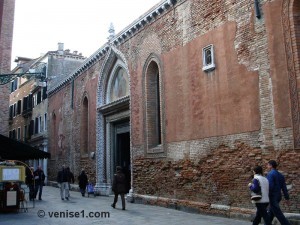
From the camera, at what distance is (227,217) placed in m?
9.44

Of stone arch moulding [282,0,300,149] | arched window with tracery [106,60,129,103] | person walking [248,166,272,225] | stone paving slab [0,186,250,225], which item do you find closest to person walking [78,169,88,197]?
arched window with tracery [106,60,129,103]

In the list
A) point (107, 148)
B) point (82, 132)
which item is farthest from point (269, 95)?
point (82, 132)

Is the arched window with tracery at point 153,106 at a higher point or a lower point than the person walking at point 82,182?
higher

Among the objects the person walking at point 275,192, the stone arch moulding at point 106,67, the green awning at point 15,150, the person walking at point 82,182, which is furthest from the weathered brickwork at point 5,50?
the person walking at point 275,192

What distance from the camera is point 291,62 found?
321 inches

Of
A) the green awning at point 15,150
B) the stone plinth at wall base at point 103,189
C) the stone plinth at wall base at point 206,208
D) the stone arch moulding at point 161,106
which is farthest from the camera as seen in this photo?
the stone plinth at wall base at point 103,189

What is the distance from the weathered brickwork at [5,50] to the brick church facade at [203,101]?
6.42 metres

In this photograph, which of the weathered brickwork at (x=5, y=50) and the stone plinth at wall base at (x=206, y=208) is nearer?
the stone plinth at wall base at (x=206, y=208)

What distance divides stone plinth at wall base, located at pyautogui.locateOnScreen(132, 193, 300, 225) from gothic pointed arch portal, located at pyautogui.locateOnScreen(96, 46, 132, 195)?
11.3 feet

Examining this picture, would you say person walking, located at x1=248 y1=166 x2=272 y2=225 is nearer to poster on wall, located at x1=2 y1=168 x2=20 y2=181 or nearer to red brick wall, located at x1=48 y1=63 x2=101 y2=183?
poster on wall, located at x1=2 y1=168 x2=20 y2=181

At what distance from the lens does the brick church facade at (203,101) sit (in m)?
8.38

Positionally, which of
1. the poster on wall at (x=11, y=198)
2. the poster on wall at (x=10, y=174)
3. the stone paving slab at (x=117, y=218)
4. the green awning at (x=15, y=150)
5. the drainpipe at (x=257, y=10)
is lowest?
the stone paving slab at (x=117, y=218)

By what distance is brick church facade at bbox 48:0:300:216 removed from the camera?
838cm
